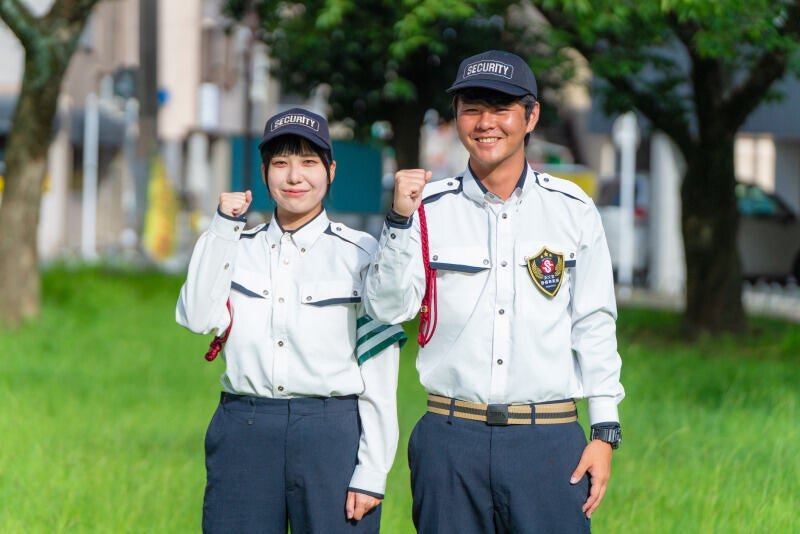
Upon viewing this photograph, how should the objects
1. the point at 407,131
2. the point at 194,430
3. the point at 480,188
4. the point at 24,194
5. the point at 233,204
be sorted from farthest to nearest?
the point at 407,131 < the point at 24,194 < the point at 194,430 < the point at 233,204 < the point at 480,188

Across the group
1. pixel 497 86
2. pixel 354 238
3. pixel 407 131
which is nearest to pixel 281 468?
pixel 354 238

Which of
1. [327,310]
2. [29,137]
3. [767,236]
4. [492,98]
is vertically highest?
[29,137]

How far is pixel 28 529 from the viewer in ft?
21.8

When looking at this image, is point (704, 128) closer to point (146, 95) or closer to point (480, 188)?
point (146, 95)

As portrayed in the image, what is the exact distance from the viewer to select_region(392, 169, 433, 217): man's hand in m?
3.80

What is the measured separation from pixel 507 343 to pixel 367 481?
60 cm

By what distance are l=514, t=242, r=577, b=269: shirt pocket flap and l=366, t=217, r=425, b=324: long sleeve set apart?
0.90ft

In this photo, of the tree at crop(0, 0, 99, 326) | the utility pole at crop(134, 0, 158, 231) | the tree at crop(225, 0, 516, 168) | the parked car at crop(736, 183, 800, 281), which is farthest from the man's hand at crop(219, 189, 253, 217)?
the parked car at crop(736, 183, 800, 281)

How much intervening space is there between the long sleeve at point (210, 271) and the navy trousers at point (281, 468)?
28 cm

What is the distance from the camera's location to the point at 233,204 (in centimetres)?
425

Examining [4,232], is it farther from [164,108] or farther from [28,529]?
[164,108]

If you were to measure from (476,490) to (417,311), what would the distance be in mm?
494

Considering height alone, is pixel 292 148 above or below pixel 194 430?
above

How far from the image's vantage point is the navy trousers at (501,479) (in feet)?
13.2
